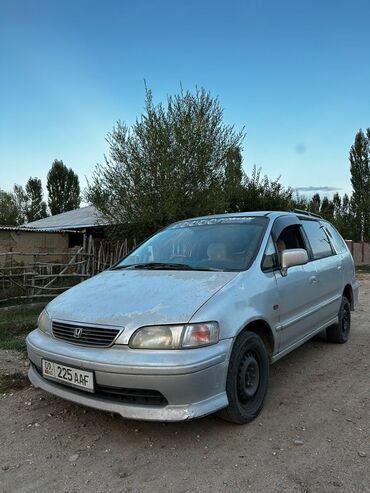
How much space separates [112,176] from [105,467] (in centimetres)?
1220

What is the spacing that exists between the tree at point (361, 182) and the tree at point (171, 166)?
23665mm

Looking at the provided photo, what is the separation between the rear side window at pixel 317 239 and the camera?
4864mm

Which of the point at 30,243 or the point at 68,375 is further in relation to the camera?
the point at 30,243

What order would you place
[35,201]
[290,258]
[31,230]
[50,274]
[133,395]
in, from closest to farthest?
[133,395], [290,258], [50,274], [31,230], [35,201]

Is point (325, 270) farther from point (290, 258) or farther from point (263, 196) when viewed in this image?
point (263, 196)

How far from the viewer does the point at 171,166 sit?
13.1 meters

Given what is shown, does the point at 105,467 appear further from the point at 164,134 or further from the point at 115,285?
the point at 164,134

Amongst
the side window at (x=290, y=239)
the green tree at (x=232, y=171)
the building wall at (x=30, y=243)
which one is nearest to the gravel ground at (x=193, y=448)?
the side window at (x=290, y=239)

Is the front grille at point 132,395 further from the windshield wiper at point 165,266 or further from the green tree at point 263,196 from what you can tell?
the green tree at point 263,196

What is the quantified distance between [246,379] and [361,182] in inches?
1414

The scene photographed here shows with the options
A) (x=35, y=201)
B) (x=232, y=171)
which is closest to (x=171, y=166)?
(x=232, y=171)

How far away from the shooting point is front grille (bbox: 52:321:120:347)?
2807mm

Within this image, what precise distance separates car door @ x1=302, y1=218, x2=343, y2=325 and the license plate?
9.21 feet

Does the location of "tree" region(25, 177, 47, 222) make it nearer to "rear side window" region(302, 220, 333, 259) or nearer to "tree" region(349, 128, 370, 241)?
"tree" region(349, 128, 370, 241)
